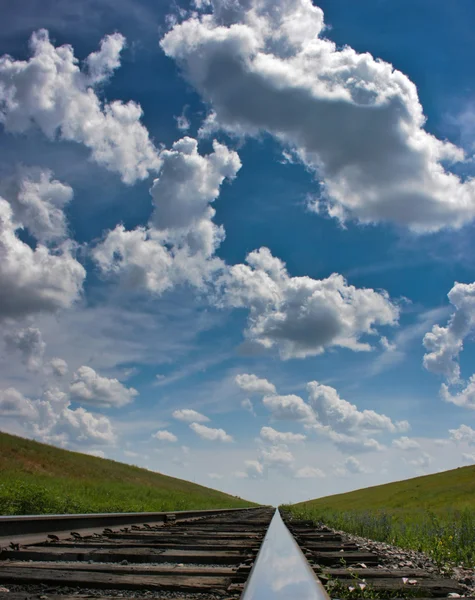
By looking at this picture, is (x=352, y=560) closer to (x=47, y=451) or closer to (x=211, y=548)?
(x=211, y=548)

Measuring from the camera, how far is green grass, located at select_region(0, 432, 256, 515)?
14.7m

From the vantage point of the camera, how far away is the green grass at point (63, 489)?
14.7m

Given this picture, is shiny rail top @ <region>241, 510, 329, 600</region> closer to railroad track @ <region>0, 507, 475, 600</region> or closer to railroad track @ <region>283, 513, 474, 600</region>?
railroad track @ <region>0, 507, 475, 600</region>

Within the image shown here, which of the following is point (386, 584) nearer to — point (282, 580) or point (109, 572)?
point (282, 580)

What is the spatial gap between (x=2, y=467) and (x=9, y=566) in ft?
126

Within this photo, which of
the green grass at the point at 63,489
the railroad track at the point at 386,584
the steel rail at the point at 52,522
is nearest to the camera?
the railroad track at the point at 386,584

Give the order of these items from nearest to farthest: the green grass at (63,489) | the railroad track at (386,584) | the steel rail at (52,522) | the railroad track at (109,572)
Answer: the railroad track at (109,572) → the railroad track at (386,584) → the steel rail at (52,522) → the green grass at (63,489)

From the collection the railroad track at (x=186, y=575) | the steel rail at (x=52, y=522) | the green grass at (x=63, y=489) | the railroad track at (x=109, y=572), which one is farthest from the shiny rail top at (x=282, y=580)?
the green grass at (x=63, y=489)

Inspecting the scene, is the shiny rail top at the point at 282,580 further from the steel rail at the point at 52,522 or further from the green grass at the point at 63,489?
the green grass at the point at 63,489

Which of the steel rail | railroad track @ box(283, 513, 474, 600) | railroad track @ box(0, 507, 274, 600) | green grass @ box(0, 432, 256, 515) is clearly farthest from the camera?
green grass @ box(0, 432, 256, 515)

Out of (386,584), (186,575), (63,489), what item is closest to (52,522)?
(186,575)

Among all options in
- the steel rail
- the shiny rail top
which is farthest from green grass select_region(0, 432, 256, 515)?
the shiny rail top

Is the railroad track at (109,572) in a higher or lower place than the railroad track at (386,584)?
higher

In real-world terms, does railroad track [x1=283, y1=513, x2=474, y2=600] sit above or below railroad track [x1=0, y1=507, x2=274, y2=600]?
below
